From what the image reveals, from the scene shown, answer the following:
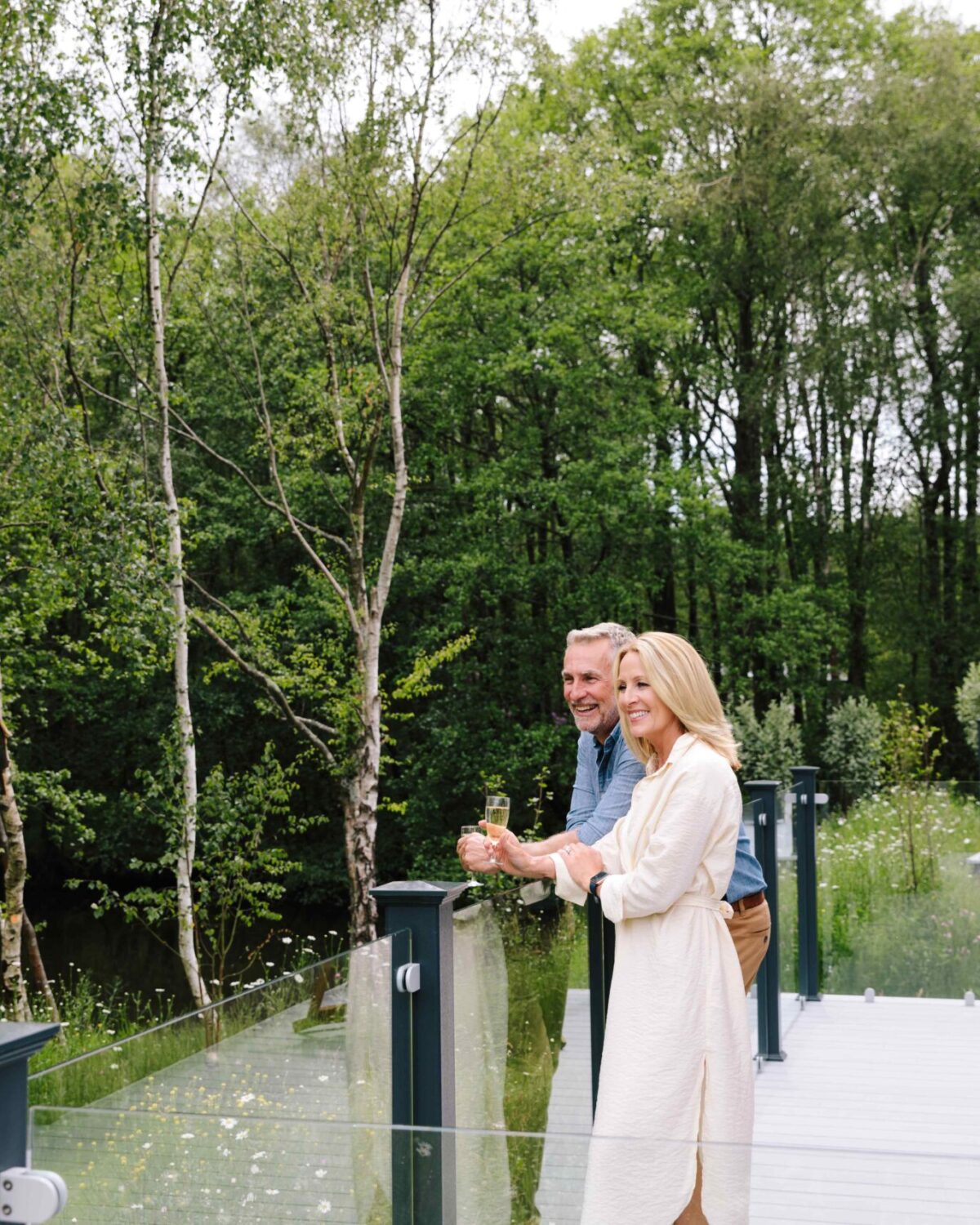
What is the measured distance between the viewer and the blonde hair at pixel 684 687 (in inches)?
113

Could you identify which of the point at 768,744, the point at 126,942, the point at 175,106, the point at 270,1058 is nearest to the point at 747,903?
the point at 270,1058

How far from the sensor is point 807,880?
769cm

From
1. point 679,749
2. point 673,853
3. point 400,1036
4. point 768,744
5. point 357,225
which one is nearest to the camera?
point 673,853

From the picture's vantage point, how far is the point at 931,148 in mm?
18656

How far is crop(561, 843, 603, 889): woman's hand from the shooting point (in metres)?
3.05

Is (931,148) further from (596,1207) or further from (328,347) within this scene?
(596,1207)

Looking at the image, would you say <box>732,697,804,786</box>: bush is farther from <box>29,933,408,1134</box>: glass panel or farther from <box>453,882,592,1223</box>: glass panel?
<box>29,933,408,1134</box>: glass panel

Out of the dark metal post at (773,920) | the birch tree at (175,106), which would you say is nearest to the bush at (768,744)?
the birch tree at (175,106)

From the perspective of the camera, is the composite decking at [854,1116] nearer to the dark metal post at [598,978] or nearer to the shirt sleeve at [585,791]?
the dark metal post at [598,978]

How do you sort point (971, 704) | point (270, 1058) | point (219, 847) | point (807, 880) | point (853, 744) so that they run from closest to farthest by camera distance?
point (270, 1058) < point (807, 880) < point (219, 847) < point (971, 704) < point (853, 744)

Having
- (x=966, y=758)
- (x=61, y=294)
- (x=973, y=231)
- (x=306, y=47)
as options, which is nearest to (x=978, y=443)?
(x=973, y=231)

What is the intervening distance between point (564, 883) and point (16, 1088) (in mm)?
1609

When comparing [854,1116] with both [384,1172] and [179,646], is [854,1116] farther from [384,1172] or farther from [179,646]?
[179,646]

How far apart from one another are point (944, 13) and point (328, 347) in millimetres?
12230
